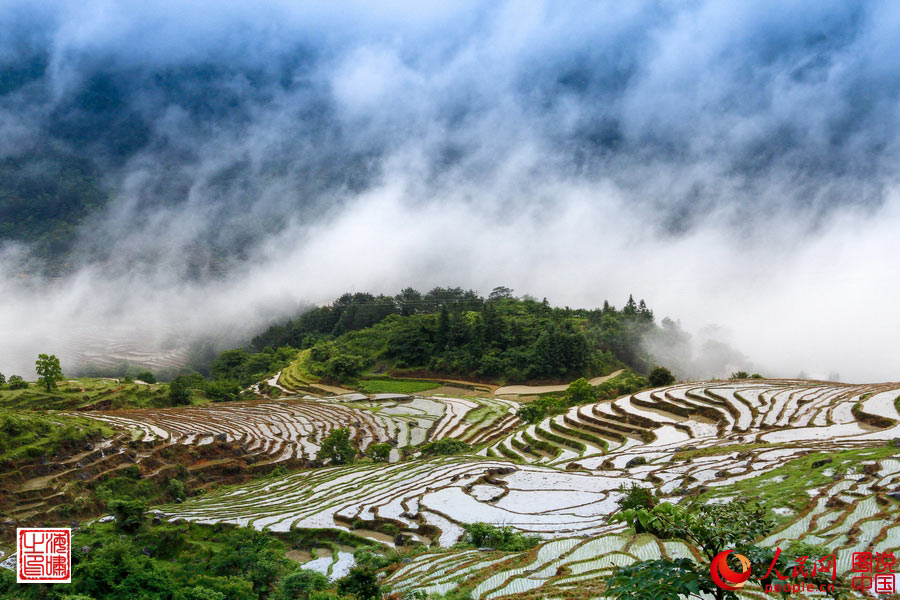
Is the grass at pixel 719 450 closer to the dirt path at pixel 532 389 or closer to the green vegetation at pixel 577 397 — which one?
the green vegetation at pixel 577 397

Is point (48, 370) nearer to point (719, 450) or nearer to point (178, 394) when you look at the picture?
point (178, 394)

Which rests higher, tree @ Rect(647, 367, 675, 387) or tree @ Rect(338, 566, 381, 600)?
tree @ Rect(647, 367, 675, 387)

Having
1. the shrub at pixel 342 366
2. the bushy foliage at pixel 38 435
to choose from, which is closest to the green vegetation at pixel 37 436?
the bushy foliage at pixel 38 435

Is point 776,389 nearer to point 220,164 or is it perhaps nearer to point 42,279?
point 42,279

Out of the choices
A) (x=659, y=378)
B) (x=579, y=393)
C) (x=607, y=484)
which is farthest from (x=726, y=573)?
(x=659, y=378)

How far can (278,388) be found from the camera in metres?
53.7

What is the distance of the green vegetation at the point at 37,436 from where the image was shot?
63.8 ft

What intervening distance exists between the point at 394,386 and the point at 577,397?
72.0 feet

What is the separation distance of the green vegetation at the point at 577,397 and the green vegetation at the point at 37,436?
77.5ft

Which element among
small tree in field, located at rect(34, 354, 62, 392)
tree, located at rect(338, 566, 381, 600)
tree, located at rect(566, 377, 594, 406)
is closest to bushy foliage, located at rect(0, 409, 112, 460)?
small tree in field, located at rect(34, 354, 62, 392)

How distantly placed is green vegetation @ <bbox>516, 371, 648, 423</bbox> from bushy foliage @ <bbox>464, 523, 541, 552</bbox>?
21.3 meters

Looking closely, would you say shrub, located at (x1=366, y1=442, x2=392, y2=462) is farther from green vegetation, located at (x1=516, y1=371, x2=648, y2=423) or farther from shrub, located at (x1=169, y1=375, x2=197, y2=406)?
shrub, located at (x1=169, y1=375, x2=197, y2=406)

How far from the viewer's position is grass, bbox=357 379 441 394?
50181 mm

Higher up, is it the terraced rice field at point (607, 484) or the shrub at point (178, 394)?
the shrub at point (178, 394)
